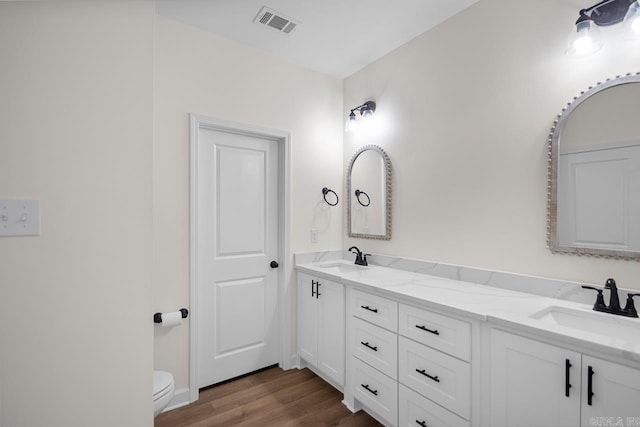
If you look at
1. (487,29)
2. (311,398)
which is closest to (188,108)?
(487,29)

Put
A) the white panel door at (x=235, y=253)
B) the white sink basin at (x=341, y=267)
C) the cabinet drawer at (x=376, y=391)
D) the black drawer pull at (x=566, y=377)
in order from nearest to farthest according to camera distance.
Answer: the black drawer pull at (x=566, y=377) → the cabinet drawer at (x=376, y=391) → the white panel door at (x=235, y=253) → the white sink basin at (x=341, y=267)

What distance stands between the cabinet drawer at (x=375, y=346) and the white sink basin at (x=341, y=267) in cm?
56

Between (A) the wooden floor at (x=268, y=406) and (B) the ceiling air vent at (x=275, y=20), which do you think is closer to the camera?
(A) the wooden floor at (x=268, y=406)

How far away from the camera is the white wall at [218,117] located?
2.04m

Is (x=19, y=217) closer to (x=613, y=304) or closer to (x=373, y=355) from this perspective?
(x=373, y=355)

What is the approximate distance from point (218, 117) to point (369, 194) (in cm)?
138

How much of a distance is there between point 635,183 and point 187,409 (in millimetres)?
2823

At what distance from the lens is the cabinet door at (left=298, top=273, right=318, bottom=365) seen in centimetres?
238

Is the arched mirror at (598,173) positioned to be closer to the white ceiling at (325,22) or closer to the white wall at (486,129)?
the white wall at (486,129)

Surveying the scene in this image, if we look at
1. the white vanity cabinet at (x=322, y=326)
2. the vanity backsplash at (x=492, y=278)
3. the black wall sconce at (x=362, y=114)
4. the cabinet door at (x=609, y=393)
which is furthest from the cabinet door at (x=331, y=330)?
the black wall sconce at (x=362, y=114)

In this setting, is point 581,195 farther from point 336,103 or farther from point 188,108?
point 188,108

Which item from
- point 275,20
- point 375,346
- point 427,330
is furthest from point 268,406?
point 275,20

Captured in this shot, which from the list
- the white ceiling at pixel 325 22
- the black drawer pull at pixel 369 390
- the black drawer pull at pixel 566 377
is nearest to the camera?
the black drawer pull at pixel 566 377

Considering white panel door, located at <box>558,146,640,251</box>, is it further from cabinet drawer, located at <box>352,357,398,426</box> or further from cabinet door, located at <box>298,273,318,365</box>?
cabinet door, located at <box>298,273,318,365</box>
